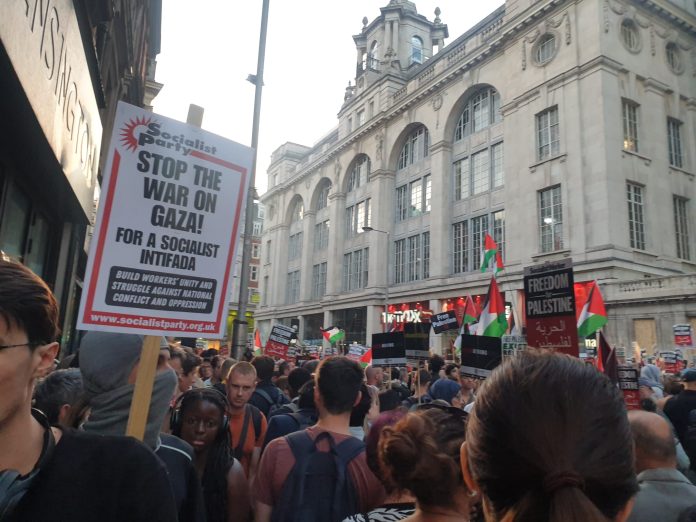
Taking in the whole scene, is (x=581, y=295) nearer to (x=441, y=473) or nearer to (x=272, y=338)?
(x=272, y=338)

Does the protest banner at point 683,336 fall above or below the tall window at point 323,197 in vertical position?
below

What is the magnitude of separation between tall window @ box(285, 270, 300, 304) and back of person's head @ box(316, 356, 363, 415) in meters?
51.2

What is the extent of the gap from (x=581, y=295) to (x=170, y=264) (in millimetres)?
24641

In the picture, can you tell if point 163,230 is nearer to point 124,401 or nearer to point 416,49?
point 124,401

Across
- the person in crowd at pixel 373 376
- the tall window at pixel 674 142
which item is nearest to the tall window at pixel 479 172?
the tall window at pixel 674 142

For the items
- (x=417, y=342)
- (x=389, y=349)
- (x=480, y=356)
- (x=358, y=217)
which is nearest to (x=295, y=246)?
(x=358, y=217)

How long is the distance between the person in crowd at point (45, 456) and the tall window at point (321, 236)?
48.7 m

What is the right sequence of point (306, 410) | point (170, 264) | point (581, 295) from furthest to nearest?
point (581, 295), point (306, 410), point (170, 264)

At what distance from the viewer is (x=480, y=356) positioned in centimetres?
733

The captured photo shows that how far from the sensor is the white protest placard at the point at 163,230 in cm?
261

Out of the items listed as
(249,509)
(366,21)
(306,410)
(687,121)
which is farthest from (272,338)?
(366,21)

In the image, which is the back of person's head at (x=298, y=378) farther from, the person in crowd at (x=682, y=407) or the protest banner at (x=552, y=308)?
the person in crowd at (x=682, y=407)

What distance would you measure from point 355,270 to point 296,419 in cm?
4012

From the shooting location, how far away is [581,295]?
24.2 m
